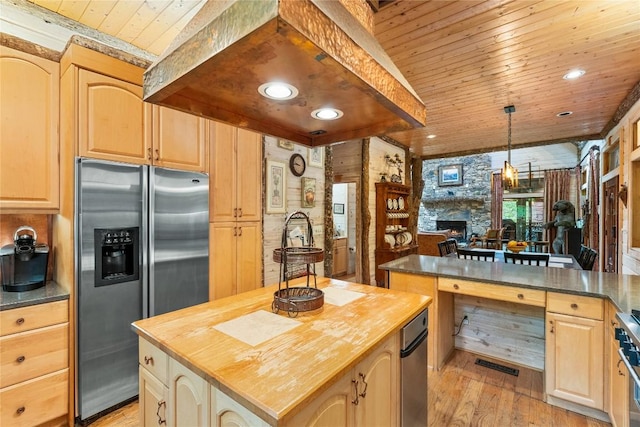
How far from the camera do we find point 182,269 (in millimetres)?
2303

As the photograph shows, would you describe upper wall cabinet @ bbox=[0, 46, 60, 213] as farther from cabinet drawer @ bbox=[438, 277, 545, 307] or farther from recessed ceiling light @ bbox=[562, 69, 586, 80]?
recessed ceiling light @ bbox=[562, 69, 586, 80]

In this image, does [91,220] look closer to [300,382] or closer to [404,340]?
[300,382]

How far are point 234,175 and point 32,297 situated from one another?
1.61 meters

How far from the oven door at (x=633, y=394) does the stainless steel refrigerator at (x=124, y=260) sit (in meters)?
2.63

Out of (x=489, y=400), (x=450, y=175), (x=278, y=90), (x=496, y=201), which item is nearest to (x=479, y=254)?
(x=489, y=400)

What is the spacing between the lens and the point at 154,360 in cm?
123

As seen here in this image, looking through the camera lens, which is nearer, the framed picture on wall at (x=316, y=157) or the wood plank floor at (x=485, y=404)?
the wood plank floor at (x=485, y=404)

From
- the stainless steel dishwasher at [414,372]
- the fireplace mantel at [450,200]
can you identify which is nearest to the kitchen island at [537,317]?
the stainless steel dishwasher at [414,372]

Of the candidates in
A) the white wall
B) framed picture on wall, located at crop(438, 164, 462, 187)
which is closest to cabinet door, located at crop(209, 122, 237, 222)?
the white wall

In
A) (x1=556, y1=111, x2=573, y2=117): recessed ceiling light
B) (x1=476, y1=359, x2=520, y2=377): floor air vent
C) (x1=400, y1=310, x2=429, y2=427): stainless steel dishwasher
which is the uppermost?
(x1=556, y1=111, x2=573, y2=117): recessed ceiling light

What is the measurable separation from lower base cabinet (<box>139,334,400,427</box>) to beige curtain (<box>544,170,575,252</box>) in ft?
31.8

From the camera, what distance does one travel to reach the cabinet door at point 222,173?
8.41ft

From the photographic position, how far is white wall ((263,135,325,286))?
10.6ft

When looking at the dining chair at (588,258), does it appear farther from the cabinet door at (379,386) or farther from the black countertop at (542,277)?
the cabinet door at (379,386)
